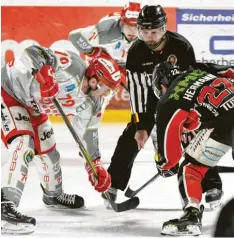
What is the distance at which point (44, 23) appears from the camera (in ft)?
19.2

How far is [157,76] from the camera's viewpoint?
285cm

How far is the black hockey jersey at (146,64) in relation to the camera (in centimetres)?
335

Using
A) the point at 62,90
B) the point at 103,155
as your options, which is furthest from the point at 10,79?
the point at 103,155

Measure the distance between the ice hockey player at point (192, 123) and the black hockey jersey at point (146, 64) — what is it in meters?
0.44

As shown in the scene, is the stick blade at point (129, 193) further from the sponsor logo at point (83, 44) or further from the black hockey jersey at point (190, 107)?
the sponsor logo at point (83, 44)

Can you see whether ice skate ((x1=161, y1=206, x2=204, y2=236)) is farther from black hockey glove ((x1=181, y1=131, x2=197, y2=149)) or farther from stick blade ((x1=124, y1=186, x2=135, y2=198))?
stick blade ((x1=124, y1=186, x2=135, y2=198))

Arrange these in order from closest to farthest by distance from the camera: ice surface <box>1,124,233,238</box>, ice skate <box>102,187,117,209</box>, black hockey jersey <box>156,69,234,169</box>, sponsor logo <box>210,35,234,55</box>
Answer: black hockey jersey <box>156,69,234,169</box>
ice surface <box>1,124,233,238</box>
ice skate <box>102,187,117,209</box>
sponsor logo <box>210,35,234,55</box>

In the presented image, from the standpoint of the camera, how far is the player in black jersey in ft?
10.7

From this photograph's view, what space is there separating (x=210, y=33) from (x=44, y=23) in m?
1.36

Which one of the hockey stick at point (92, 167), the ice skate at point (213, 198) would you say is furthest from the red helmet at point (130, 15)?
the ice skate at point (213, 198)

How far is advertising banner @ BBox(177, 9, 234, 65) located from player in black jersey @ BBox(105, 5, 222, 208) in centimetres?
238

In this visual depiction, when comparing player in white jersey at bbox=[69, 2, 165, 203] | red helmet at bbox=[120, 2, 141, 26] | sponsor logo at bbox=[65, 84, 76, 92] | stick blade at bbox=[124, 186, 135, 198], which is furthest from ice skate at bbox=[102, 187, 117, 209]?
red helmet at bbox=[120, 2, 141, 26]

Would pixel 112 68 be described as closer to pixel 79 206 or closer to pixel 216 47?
pixel 79 206

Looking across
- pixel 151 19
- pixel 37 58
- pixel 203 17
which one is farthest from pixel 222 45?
pixel 37 58
